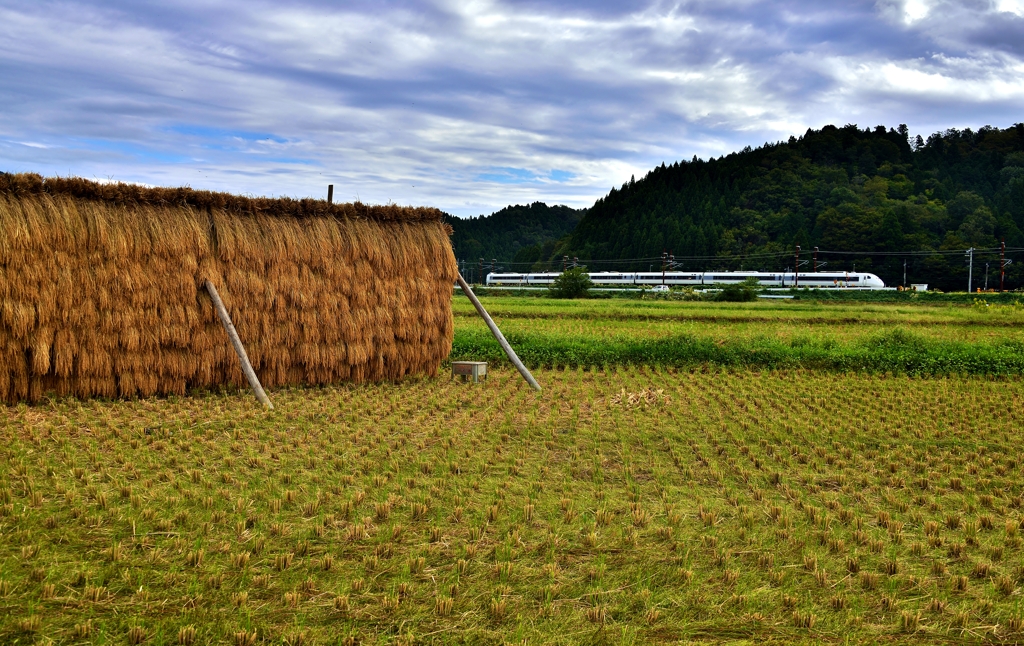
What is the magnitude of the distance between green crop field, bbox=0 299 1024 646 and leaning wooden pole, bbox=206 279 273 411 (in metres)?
0.44

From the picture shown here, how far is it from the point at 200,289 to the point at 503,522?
7245mm

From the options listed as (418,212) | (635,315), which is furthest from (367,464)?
(635,315)

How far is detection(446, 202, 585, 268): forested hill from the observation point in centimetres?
11494

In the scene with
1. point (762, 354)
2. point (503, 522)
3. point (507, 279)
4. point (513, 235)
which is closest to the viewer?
point (503, 522)

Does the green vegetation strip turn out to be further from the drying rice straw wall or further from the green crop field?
the green crop field

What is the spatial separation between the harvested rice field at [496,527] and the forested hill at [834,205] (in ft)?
236

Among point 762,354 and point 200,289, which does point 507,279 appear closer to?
point 762,354

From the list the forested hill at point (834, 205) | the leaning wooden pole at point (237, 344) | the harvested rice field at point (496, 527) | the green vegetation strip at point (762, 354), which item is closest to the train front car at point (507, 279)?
the forested hill at point (834, 205)

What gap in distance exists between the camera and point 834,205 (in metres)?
83.4

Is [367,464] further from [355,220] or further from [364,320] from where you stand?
[355,220]

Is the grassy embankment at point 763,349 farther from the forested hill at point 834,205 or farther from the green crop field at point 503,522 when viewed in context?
the forested hill at point 834,205

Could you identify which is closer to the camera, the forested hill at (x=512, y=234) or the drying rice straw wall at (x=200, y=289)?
the drying rice straw wall at (x=200, y=289)

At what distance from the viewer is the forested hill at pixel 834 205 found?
243 feet

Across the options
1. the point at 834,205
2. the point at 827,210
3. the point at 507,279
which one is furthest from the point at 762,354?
the point at 834,205
